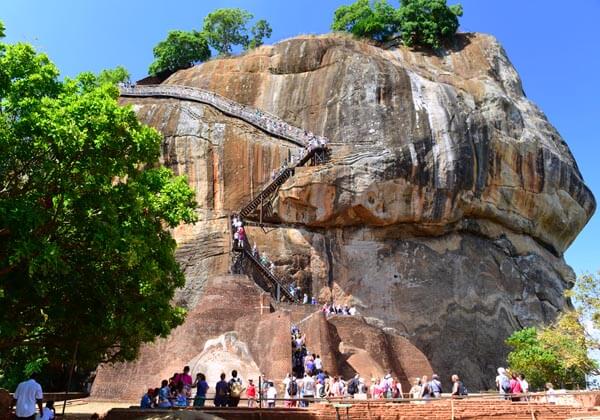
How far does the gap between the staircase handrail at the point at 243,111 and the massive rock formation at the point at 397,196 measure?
0.51 m

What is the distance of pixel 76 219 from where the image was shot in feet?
40.0

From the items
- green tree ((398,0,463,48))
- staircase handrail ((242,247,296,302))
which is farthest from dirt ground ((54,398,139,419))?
green tree ((398,0,463,48))

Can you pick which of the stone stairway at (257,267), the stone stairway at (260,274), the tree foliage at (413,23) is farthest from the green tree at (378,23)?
the stone stairway at (260,274)

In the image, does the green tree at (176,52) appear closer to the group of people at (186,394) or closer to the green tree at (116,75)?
the green tree at (116,75)

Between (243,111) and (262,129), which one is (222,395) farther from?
(243,111)

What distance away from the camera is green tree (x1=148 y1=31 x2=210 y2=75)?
5116cm

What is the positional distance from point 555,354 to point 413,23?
27.1 metres

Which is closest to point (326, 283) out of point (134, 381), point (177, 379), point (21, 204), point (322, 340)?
point (322, 340)

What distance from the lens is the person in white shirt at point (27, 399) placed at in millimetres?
9820

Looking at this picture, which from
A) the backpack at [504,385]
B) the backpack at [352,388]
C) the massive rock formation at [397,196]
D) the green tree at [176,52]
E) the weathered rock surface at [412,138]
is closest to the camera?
the backpack at [504,385]

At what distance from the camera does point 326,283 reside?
1355 inches

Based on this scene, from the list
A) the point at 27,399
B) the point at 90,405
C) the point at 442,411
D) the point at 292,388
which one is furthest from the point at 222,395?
the point at 90,405

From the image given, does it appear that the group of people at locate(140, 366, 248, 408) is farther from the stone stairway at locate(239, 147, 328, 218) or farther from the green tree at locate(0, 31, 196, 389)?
the stone stairway at locate(239, 147, 328, 218)

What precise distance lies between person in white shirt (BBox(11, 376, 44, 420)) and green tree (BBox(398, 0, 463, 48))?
39864 mm
